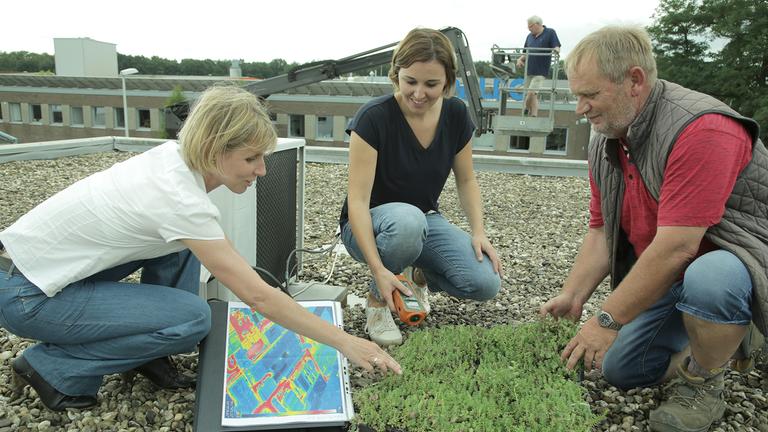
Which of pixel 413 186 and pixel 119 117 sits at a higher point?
pixel 413 186

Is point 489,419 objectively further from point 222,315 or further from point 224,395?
point 222,315

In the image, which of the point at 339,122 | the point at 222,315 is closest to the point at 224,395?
the point at 222,315

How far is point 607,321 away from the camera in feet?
6.32

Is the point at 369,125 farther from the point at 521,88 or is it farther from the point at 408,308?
the point at 521,88

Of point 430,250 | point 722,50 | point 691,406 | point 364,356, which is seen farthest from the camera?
point 722,50

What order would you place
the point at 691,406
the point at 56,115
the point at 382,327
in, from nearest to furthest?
the point at 691,406 < the point at 382,327 < the point at 56,115

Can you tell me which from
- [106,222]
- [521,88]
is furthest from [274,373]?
[521,88]

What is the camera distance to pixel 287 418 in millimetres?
1807

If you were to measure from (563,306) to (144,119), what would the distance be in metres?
36.6

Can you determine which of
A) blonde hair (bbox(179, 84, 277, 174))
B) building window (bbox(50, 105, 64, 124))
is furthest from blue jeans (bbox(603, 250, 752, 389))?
building window (bbox(50, 105, 64, 124))

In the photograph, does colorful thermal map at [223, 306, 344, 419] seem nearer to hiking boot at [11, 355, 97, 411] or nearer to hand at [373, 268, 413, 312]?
hand at [373, 268, 413, 312]

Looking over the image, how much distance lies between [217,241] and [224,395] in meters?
0.50

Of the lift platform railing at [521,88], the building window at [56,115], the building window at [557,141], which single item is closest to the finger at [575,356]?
the lift platform railing at [521,88]

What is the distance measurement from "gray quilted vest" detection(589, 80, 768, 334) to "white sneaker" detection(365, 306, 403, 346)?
3.99ft
